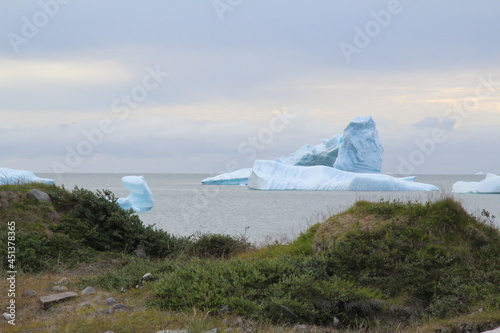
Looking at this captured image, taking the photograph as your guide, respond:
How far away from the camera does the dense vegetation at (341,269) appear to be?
7223 mm

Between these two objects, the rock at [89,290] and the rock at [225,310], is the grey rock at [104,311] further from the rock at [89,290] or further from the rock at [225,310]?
the rock at [225,310]

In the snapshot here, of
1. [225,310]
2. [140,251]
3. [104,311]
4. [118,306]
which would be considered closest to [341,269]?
[225,310]

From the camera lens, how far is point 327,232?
1071 centimetres

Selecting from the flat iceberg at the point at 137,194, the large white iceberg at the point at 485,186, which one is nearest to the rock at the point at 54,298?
the flat iceberg at the point at 137,194

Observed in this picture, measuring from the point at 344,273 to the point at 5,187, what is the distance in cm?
993

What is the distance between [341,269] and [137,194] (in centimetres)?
3100

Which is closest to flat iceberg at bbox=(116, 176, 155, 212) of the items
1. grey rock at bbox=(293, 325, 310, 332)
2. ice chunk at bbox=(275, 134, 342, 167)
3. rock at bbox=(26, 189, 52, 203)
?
rock at bbox=(26, 189, 52, 203)

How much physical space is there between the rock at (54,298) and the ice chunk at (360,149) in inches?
1977

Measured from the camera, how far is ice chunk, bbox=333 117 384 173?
186 ft

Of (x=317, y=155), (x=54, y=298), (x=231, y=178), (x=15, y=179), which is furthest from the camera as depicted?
(x=231, y=178)

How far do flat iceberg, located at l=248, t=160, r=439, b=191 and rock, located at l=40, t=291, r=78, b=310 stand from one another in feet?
151

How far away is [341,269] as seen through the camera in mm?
8883

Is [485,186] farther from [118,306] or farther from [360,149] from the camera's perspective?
[118,306]

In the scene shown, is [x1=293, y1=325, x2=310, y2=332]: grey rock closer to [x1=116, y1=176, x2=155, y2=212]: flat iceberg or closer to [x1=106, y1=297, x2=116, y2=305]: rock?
[x1=106, y1=297, x2=116, y2=305]: rock
